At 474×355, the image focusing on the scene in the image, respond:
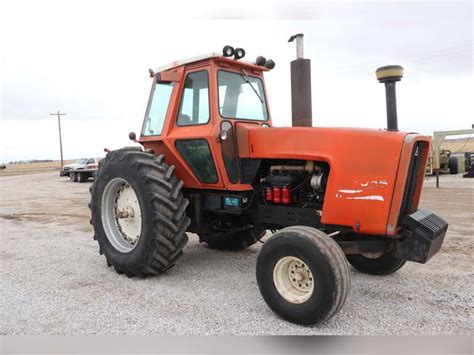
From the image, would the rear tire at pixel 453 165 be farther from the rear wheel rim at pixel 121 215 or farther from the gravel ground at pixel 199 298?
the rear wheel rim at pixel 121 215

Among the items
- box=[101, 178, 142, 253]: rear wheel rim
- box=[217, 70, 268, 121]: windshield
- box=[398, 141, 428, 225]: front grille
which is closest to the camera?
box=[398, 141, 428, 225]: front grille

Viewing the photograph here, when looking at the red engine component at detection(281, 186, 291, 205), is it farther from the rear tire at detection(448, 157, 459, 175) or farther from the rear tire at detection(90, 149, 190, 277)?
the rear tire at detection(448, 157, 459, 175)

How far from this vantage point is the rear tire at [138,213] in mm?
4438

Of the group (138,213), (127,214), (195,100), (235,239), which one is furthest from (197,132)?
(235,239)

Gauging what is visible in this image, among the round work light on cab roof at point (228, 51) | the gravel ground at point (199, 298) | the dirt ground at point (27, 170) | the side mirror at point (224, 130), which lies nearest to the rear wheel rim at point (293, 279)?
the gravel ground at point (199, 298)

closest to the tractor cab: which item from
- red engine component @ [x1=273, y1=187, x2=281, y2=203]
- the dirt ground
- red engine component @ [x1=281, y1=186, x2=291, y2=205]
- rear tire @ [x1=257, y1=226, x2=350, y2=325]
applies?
red engine component @ [x1=273, y1=187, x2=281, y2=203]

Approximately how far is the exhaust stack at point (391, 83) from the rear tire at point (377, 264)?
163 centimetres

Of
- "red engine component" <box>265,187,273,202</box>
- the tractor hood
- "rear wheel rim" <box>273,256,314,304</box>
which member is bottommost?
"rear wheel rim" <box>273,256,314,304</box>

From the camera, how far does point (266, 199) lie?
4547 mm

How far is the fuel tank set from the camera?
3.54m

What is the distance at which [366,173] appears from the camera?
361cm

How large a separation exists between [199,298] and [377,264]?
207cm

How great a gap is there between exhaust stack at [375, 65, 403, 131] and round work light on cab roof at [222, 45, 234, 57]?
1625 mm

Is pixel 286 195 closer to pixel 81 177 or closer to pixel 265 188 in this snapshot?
pixel 265 188
